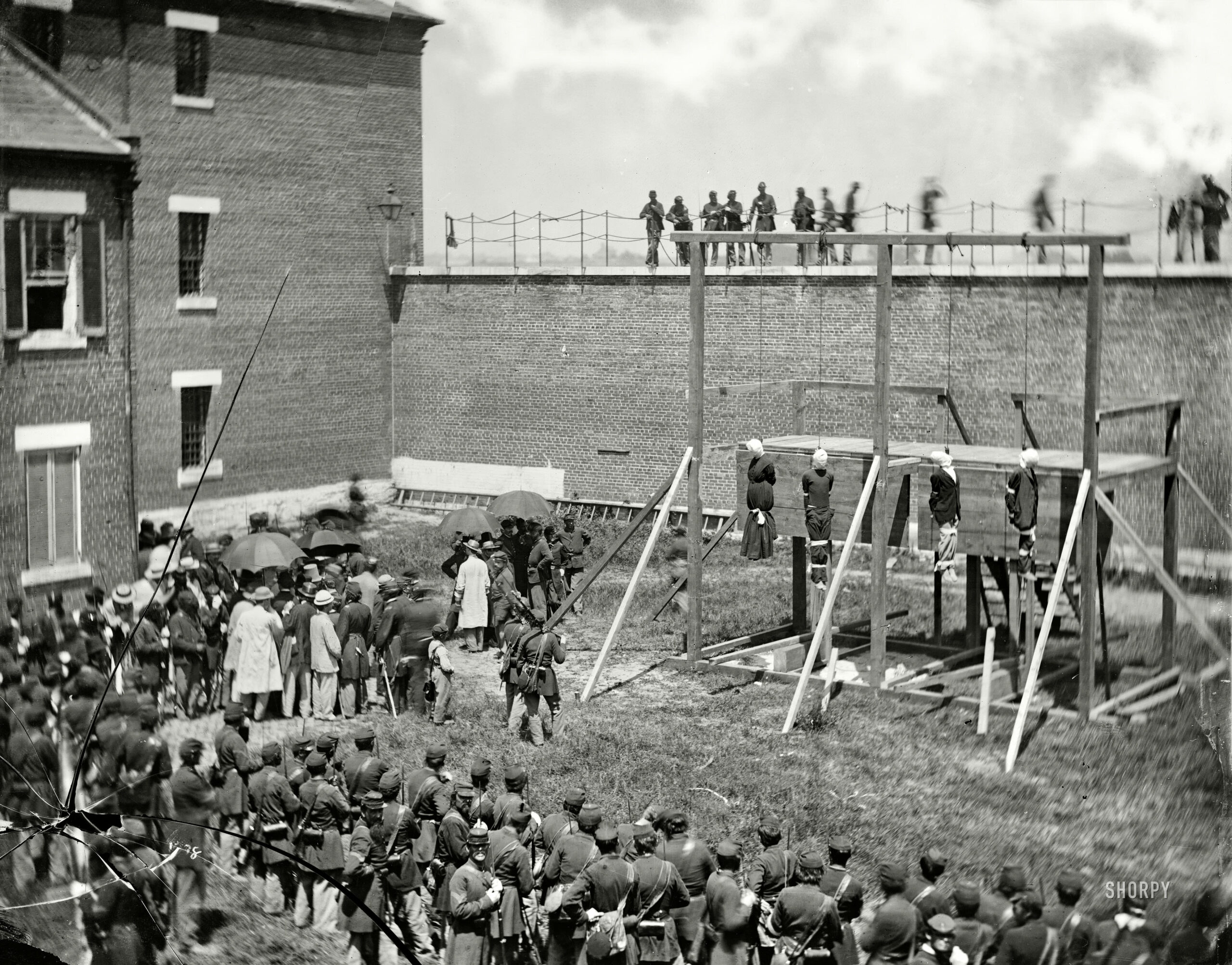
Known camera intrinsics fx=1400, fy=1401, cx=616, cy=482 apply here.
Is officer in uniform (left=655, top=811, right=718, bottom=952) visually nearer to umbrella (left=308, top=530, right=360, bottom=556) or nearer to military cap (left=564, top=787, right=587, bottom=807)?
military cap (left=564, top=787, right=587, bottom=807)

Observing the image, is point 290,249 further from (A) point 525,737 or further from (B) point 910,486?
(B) point 910,486

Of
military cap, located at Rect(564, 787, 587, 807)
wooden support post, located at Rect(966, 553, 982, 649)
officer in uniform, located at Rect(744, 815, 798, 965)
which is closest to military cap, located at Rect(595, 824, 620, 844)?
military cap, located at Rect(564, 787, 587, 807)

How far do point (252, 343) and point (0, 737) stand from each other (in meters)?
2.17

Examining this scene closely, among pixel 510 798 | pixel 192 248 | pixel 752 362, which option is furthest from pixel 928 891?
pixel 752 362

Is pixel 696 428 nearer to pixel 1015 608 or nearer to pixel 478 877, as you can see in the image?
pixel 478 877

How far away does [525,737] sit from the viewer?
6352 millimetres

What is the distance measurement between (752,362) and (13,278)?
4.72m

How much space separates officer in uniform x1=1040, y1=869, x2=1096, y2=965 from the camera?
478 cm

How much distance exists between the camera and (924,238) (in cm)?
611

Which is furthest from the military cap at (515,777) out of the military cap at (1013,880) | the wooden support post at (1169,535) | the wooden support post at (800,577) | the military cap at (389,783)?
the wooden support post at (800,577)

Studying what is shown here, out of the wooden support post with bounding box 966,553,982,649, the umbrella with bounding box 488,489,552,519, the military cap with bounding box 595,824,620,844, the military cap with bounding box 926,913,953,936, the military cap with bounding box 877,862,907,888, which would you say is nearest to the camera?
the military cap with bounding box 926,913,953,936

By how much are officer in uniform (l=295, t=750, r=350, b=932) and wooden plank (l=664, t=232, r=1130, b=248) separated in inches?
106

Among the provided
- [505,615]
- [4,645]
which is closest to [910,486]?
[505,615]

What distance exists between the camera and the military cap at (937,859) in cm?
518
